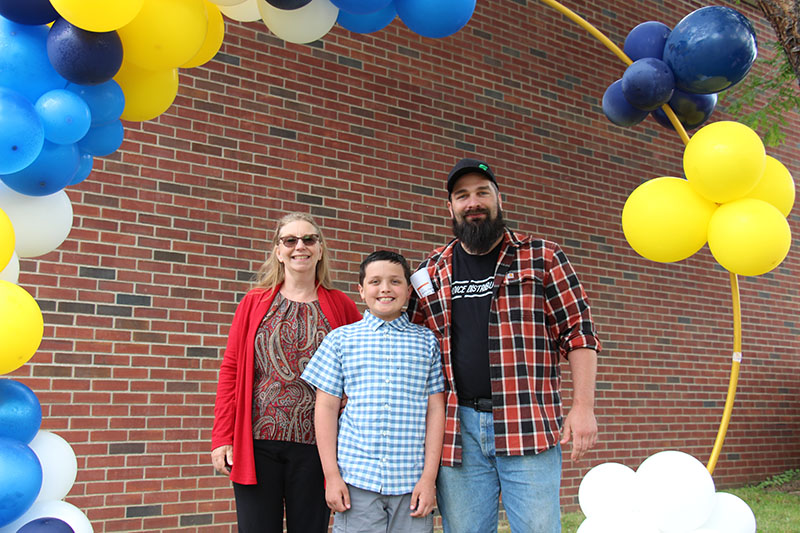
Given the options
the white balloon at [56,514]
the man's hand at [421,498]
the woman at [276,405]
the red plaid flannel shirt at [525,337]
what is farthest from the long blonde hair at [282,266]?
the white balloon at [56,514]

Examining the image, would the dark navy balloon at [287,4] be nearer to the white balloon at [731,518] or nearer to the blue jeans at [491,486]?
the blue jeans at [491,486]

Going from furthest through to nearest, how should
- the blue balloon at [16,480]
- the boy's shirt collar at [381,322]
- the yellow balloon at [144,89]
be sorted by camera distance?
the boy's shirt collar at [381,322]
the yellow balloon at [144,89]
the blue balloon at [16,480]

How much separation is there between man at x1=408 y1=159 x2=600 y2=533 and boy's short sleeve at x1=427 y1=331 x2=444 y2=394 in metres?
0.03

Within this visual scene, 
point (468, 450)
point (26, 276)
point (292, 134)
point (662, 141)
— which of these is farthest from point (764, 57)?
point (26, 276)

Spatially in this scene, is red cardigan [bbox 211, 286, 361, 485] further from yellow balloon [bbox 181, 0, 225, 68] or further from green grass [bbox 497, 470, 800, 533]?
green grass [bbox 497, 470, 800, 533]

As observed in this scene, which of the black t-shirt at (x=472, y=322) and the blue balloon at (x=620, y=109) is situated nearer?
the black t-shirt at (x=472, y=322)

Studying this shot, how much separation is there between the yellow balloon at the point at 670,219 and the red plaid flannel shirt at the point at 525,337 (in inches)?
11.9

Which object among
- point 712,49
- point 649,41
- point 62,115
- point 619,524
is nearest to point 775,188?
point 712,49

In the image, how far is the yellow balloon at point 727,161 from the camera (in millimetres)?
2330

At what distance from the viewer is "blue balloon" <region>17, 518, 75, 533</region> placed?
181 centimetres

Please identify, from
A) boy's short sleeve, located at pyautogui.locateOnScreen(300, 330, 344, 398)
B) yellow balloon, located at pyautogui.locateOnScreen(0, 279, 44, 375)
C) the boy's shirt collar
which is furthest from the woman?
yellow balloon, located at pyautogui.locateOnScreen(0, 279, 44, 375)

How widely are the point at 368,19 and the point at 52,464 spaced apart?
183 cm

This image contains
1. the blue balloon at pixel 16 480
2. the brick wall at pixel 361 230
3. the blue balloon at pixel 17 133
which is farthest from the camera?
the brick wall at pixel 361 230

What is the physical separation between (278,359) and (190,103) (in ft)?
7.44
